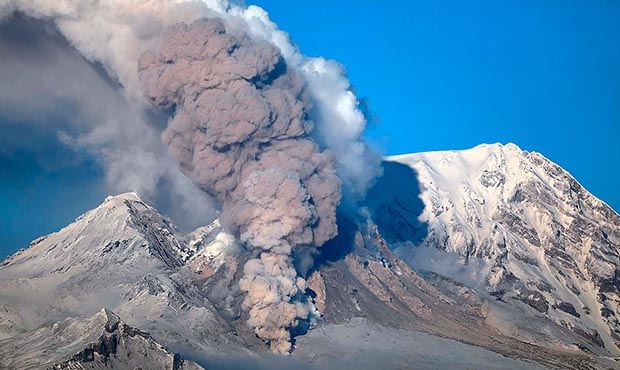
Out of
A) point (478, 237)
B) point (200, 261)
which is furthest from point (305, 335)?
point (478, 237)

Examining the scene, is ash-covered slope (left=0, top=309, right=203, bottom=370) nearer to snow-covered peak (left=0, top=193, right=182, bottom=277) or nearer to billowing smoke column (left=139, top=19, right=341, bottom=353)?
billowing smoke column (left=139, top=19, right=341, bottom=353)

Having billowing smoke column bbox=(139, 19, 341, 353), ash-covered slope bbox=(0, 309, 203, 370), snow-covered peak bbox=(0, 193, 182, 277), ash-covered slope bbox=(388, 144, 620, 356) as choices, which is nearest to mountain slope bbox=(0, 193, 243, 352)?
snow-covered peak bbox=(0, 193, 182, 277)

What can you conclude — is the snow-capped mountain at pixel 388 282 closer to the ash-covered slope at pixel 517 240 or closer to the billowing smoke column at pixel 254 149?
the ash-covered slope at pixel 517 240

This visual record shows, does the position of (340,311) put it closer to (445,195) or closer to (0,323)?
(0,323)

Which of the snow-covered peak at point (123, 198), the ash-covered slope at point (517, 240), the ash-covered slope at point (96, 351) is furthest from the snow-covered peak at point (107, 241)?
the ash-covered slope at point (517, 240)

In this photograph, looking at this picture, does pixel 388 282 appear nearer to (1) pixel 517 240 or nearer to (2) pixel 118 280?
(2) pixel 118 280
